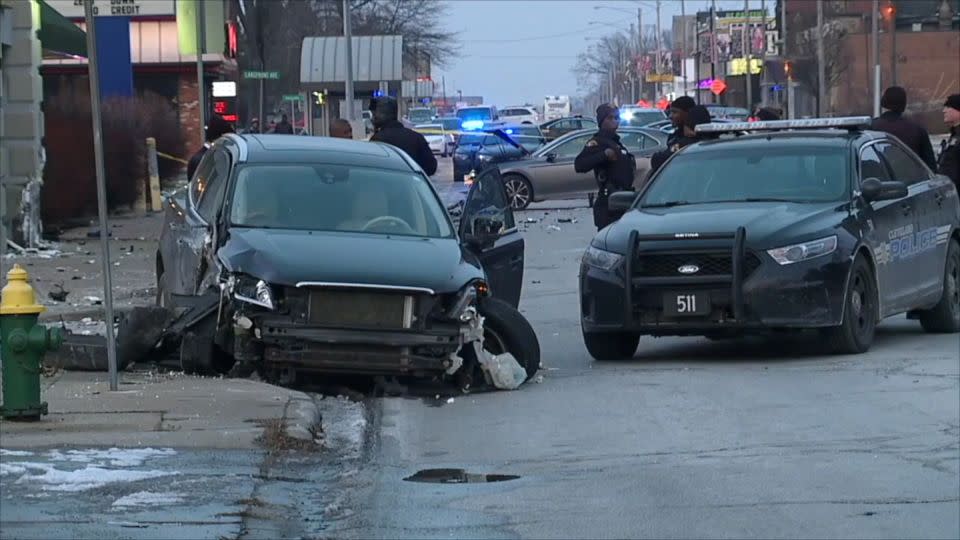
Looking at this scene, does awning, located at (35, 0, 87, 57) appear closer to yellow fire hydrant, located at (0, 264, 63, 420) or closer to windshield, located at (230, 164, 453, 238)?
windshield, located at (230, 164, 453, 238)

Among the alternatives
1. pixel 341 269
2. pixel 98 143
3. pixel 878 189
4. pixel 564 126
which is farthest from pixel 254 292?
pixel 564 126

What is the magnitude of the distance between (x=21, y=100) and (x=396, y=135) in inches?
369

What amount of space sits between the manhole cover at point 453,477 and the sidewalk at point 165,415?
0.83 metres

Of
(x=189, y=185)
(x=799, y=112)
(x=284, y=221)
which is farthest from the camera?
(x=799, y=112)

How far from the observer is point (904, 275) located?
12312 mm

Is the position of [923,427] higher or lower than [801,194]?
lower

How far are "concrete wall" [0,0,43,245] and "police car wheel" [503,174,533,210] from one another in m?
11.2

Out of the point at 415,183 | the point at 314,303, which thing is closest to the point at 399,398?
the point at 314,303

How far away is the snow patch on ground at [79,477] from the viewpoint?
7.14 meters

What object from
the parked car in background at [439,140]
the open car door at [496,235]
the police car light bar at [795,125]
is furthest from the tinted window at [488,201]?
the parked car in background at [439,140]

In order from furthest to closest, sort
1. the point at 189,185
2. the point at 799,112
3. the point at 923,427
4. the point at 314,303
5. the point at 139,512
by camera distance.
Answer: the point at 799,112
the point at 189,185
the point at 314,303
the point at 923,427
the point at 139,512

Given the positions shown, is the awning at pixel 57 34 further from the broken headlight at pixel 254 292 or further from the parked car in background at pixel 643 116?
the parked car in background at pixel 643 116

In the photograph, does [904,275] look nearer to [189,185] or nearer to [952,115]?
[952,115]

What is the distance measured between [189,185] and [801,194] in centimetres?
487
